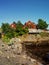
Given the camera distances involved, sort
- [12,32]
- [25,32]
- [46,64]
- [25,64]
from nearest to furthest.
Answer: [25,64] → [46,64] → [12,32] → [25,32]

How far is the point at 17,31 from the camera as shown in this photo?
11950cm

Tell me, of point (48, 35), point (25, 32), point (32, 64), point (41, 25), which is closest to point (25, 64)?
point (32, 64)

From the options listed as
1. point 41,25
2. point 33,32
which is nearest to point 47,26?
point 41,25

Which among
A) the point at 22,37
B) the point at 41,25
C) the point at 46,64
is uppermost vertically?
the point at 41,25

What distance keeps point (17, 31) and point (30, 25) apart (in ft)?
144

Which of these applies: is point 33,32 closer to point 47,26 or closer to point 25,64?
point 47,26

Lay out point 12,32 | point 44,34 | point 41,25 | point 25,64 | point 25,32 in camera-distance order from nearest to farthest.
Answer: point 25,64 < point 12,32 < point 25,32 < point 44,34 < point 41,25

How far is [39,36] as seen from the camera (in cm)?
13112

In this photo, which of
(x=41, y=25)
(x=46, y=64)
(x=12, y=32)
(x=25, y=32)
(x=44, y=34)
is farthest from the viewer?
(x=41, y=25)

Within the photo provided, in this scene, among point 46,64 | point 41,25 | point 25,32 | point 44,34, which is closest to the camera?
point 46,64

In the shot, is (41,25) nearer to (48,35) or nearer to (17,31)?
(48,35)

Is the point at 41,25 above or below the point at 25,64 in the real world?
above

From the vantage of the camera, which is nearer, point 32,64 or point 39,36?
point 32,64

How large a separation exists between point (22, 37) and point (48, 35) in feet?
69.9
